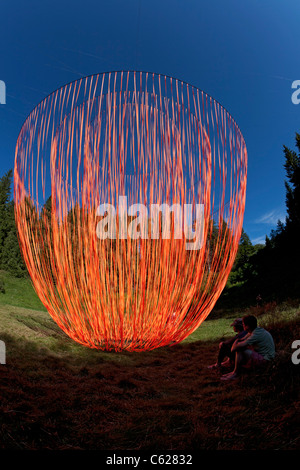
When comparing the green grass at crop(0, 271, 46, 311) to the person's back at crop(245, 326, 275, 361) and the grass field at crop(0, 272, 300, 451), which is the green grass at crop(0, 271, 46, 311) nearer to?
the grass field at crop(0, 272, 300, 451)

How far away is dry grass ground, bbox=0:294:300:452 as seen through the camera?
6.93 ft

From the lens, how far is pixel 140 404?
3152mm

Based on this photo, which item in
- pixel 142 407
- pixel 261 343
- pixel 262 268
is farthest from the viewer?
pixel 262 268

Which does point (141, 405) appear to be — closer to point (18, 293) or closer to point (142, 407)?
point (142, 407)

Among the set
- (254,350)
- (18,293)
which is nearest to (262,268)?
(254,350)

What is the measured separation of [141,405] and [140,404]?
5cm

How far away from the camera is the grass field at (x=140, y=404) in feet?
6.94

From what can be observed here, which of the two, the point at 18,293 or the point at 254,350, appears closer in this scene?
the point at 254,350

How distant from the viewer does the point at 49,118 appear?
3420mm

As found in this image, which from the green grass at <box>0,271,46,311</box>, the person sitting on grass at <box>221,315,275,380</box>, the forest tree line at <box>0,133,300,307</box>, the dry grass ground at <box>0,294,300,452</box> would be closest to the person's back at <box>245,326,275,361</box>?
the person sitting on grass at <box>221,315,275,380</box>

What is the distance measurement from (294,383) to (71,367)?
3.56 meters

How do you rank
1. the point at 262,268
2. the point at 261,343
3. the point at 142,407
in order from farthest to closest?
the point at 262,268 → the point at 261,343 → the point at 142,407
